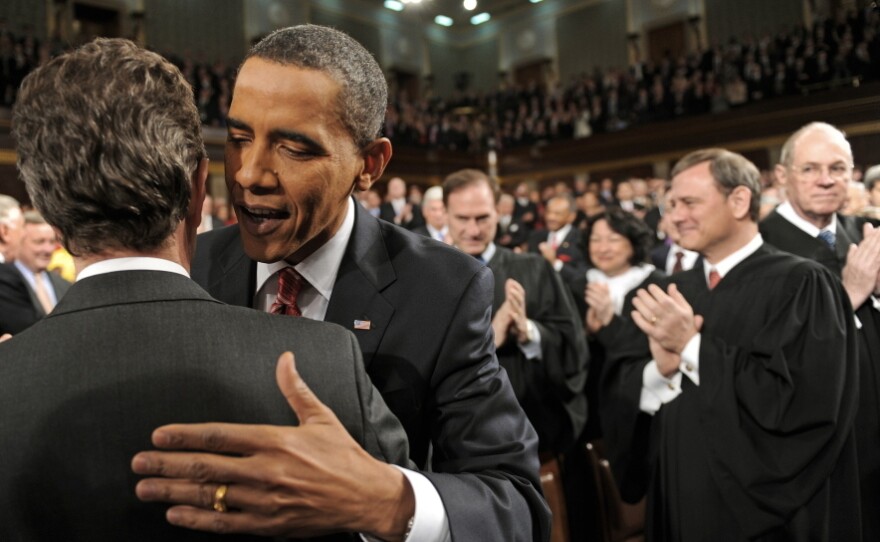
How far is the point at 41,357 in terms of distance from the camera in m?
0.99

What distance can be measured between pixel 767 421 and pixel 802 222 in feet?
4.78

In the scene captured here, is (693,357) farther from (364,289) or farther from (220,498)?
(220,498)

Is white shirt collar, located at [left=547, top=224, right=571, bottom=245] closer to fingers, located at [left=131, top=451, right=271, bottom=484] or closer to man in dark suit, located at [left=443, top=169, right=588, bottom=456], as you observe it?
man in dark suit, located at [left=443, top=169, right=588, bottom=456]

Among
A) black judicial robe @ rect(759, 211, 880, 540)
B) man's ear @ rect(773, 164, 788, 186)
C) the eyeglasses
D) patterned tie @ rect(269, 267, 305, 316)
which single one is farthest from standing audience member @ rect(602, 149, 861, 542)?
patterned tie @ rect(269, 267, 305, 316)

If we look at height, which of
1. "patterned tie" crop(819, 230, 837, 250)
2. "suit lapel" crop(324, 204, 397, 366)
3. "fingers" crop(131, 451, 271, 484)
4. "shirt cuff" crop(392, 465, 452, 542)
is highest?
"patterned tie" crop(819, 230, 837, 250)

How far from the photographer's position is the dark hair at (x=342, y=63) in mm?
1388

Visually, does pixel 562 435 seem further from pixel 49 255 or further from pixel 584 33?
pixel 584 33

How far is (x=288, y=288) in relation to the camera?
159cm

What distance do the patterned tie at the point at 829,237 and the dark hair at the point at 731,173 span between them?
727mm

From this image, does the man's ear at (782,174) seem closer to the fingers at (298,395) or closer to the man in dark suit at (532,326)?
the man in dark suit at (532,326)

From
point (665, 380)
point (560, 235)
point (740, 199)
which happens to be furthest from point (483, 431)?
point (560, 235)

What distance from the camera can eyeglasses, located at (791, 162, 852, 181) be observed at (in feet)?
11.6


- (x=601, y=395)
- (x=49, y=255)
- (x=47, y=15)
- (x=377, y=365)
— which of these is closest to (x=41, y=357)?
(x=377, y=365)

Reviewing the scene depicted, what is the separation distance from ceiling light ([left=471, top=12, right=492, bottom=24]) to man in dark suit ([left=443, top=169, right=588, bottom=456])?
20.7 m
